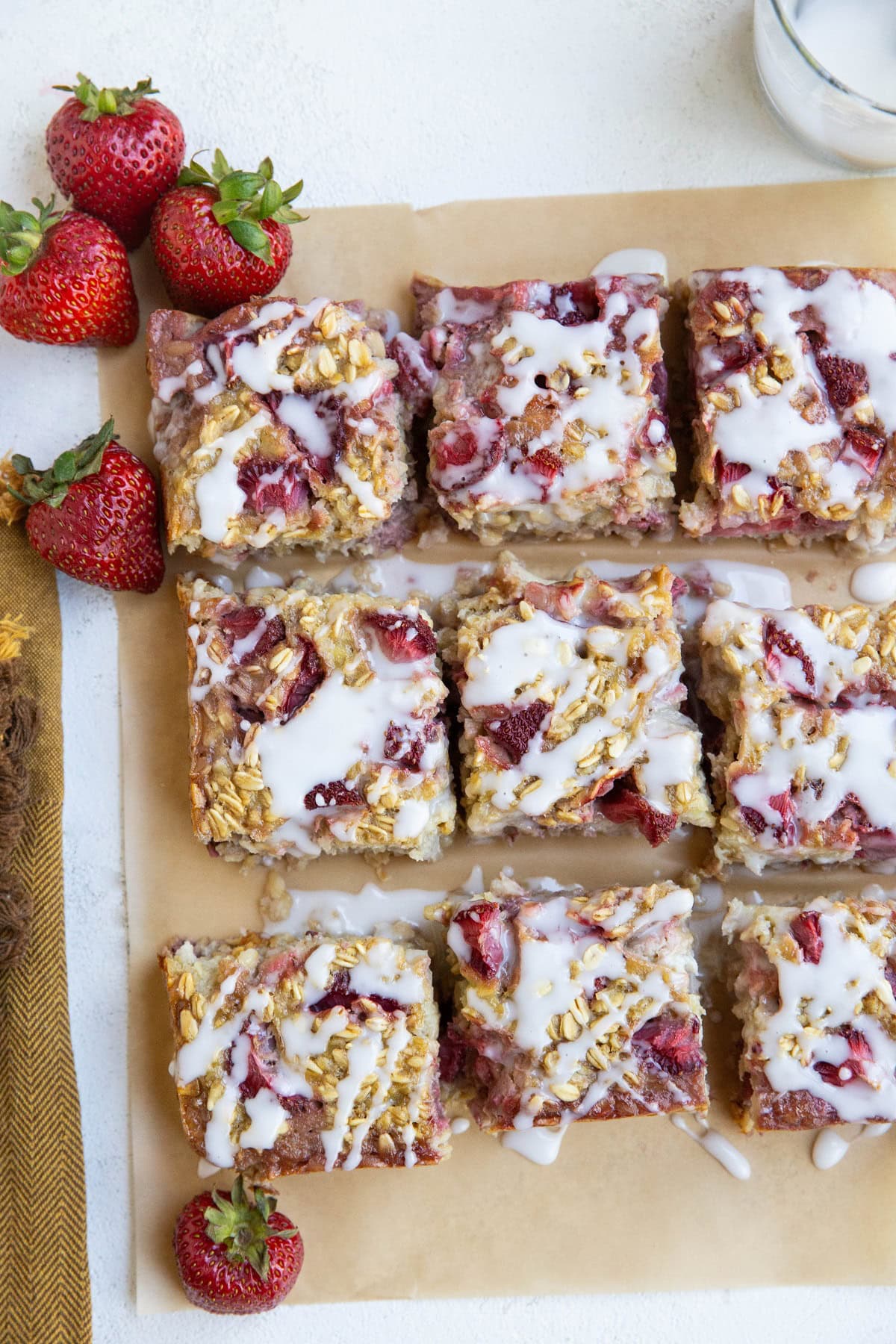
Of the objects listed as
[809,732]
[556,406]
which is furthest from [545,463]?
[809,732]

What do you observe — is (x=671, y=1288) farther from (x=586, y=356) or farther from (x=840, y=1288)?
(x=586, y=356)

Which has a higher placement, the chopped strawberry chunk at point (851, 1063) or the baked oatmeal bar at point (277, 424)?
the baked oatmeal bar at point (277, 424)

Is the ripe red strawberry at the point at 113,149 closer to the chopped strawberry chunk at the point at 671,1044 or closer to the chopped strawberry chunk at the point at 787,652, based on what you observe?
the chopped strawberry chunk at the point at 787,652

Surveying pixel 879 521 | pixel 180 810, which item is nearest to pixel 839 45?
pixel 879 521

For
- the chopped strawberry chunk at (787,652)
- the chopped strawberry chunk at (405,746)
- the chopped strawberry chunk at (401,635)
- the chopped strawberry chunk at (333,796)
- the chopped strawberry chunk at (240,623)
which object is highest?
the chopped strawberry chunk at (240,623)

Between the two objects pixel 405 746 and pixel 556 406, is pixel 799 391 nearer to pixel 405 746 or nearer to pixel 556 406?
pixel 556 406

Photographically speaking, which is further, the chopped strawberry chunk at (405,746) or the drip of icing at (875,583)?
the drip of icing at (875,583)

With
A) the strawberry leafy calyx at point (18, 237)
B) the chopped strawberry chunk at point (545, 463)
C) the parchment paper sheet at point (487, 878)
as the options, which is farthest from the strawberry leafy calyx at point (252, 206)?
the chopped strawberry chunk at point (545, 463)
